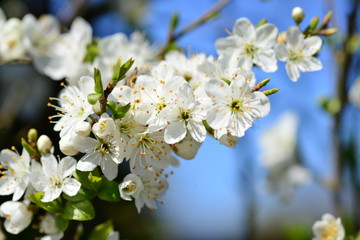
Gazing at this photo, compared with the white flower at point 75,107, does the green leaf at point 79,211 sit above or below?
below

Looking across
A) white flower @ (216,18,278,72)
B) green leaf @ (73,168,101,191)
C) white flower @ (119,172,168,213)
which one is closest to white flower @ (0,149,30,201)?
green leaf @ (73,168,101,191)

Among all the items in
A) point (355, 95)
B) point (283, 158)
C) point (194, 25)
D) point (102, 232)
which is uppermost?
point (194, 25)

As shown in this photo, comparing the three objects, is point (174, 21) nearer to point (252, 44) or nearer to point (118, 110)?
point (252, 44)

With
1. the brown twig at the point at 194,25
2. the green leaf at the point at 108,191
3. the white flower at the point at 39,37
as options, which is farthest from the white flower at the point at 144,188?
the white flower at the point at 39,37

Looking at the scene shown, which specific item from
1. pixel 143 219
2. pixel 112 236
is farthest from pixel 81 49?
pixel 143 219

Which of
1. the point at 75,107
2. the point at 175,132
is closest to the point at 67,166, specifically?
→ the point at 75,107

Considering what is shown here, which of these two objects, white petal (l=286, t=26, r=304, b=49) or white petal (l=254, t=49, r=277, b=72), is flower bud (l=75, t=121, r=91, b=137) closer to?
white petal (l=254, t=49, r=277, b=72)

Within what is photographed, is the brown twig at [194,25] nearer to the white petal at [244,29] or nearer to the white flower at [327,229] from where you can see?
the white petal at [244,29]
